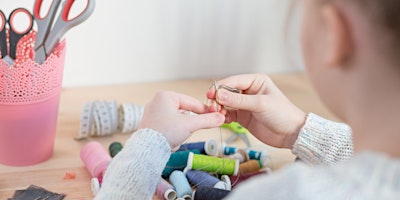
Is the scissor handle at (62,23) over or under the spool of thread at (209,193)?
over

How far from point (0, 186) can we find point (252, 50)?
1.73ft

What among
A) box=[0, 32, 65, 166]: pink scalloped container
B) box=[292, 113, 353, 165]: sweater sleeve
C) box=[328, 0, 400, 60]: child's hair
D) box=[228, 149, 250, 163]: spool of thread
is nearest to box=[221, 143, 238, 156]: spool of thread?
box=[228, 149, 250, 163]: spool of thread

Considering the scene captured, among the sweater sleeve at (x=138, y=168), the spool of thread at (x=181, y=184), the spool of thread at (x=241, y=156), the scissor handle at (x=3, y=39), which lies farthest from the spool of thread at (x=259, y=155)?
the scissor handle at (x=3, y=39)

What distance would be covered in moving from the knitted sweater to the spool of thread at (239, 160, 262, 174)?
83 mm

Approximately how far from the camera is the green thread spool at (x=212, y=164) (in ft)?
2.65

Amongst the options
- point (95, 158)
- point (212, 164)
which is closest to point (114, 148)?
point (95, 158)

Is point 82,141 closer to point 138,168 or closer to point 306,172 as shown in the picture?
point 138,168

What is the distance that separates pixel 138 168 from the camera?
63 centimetres

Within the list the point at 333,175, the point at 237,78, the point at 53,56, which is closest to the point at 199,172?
the point at 237,78

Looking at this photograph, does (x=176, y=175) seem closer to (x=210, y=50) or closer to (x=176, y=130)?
(x=176, y=130)

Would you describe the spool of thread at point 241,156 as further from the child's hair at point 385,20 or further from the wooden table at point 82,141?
the child's hair at point 385,20

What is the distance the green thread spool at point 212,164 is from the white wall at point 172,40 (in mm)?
295

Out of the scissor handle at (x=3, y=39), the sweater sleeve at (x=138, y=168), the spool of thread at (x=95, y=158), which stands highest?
the scissor handle at (x=3, y=39)

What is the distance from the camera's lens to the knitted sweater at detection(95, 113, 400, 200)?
0.44 m
